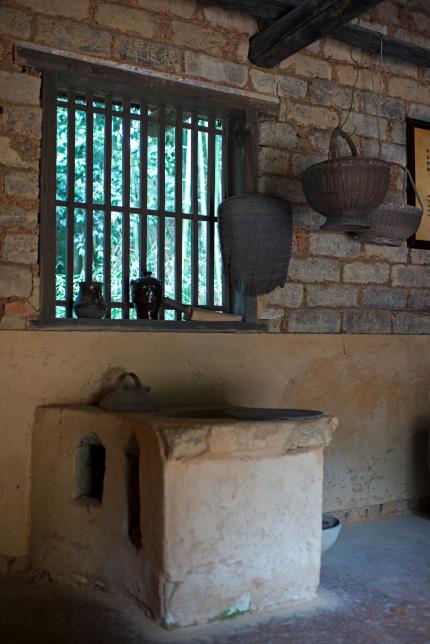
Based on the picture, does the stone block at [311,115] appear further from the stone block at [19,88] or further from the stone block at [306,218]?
the stone block at [19,88]

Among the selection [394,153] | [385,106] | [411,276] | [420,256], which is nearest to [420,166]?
[394,153]

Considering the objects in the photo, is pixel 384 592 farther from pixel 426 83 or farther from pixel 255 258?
pixel 426 83

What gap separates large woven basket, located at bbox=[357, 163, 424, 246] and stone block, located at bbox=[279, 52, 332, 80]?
36.1 inches

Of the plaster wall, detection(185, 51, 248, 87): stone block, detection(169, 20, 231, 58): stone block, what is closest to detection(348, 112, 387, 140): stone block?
detection(185, 51, 248, 87): stone block

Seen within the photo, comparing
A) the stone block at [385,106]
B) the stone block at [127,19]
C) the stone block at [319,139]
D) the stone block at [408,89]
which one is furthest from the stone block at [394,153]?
the stone block at [127,19]

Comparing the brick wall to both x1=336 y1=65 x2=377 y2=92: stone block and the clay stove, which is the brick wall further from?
the clay stove

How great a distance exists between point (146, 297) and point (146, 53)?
139cm

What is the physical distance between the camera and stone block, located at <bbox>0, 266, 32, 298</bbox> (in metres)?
3.45

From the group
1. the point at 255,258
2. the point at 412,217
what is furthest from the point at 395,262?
the point at 255,258

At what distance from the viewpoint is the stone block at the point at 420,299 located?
486 centimetres

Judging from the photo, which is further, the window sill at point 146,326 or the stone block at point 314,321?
the stone block at point 314,321

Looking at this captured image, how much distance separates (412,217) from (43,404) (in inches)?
98.7

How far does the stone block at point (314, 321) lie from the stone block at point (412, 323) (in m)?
0.56

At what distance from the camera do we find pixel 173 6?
155 inches
